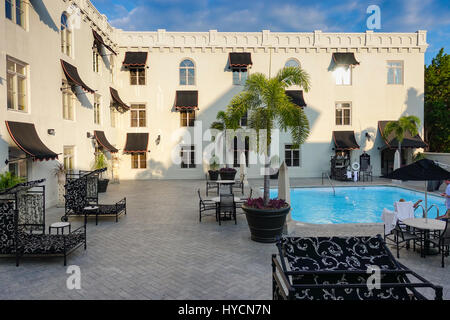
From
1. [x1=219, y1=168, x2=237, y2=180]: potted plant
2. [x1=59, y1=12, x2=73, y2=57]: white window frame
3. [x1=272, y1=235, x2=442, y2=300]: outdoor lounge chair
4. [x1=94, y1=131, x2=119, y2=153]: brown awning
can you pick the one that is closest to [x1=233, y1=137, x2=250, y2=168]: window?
[x1=219, y1=168, x2=237, y2=180]: potted plant

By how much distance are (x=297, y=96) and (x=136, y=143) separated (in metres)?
12.1

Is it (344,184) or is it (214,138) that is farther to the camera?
(214,138)

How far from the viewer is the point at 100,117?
65.2ft

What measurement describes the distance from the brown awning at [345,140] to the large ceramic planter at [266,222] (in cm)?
1686

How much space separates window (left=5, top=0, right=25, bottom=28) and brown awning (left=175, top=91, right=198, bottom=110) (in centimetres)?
1194

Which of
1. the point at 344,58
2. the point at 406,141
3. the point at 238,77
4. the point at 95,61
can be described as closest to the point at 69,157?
the point at 95,61

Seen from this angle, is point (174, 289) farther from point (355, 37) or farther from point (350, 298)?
point (355, 37)

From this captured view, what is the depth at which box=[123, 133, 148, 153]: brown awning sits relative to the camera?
74.8ft

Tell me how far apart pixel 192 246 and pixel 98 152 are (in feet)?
46.0

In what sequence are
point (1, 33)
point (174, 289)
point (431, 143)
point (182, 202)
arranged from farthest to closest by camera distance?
point (431, 143) < point (182, 202) < point (1, 33) < point (174, 289)

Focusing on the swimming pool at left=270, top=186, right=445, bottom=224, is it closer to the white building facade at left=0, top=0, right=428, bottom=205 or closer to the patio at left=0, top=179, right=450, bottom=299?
the patio at left=0, top=179, right=450, bottom=299

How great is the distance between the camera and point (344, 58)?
23641 millimetres

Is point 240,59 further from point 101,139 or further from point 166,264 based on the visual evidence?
point 166,264
